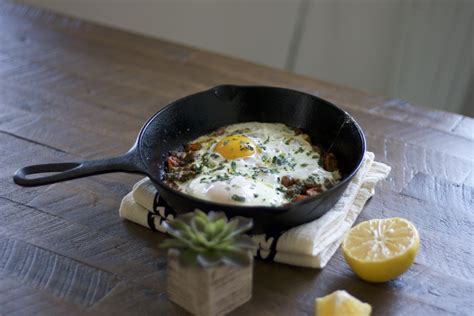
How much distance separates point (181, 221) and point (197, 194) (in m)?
0.25

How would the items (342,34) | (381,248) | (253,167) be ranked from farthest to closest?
(342,34)
(253,167)
(381,248)

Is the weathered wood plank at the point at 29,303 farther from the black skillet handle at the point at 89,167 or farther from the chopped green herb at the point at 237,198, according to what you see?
the chopped green herb at the point at 237,198

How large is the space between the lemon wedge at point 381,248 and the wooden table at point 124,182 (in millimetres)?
47

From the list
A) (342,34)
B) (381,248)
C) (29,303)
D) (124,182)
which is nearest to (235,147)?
(124,182)

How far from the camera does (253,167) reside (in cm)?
160

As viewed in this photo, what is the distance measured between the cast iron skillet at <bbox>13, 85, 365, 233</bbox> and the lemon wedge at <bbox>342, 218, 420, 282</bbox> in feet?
0.33

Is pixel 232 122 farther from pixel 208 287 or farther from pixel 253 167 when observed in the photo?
pixel 208 287

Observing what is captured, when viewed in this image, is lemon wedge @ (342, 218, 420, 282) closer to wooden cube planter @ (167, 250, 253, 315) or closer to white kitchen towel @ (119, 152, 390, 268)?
white kitchen towel @ (119, 152, 390, 268)

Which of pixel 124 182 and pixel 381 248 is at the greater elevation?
pixel 381 248

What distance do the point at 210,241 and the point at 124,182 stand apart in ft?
1.80

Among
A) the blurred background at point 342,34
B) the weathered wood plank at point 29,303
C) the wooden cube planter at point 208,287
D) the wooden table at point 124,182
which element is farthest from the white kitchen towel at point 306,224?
the blurred background at point 342,34

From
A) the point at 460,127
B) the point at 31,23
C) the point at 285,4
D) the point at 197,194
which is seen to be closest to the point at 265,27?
the point at 285,4

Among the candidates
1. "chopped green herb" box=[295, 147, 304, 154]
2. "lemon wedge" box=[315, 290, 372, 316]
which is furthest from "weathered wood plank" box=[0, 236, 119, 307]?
"chopped green herb" box=[295, 147, 304, 154]

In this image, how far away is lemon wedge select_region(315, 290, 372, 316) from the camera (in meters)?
1.21
